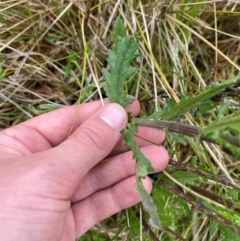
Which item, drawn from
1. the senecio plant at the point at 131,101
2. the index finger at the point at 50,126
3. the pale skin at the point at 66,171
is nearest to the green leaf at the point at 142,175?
the senecio plant at the point at 131,101

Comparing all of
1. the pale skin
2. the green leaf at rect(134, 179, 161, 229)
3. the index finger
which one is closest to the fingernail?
the pale skin

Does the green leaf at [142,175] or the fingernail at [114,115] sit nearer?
the green leaf at [142,175]

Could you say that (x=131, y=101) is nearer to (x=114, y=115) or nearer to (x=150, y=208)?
(x=114, y=115)

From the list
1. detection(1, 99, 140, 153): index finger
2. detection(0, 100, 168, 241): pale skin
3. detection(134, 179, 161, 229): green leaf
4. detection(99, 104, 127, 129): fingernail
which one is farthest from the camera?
detection(1, 99, 140, 153): index finger

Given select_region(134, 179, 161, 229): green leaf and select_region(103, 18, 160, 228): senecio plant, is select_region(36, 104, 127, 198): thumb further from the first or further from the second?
select_region(134, 179, 161, 229): green leaf

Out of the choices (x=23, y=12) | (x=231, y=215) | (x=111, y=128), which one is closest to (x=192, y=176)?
(x=231, y=215)

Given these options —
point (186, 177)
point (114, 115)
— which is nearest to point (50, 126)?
point (114, 115)

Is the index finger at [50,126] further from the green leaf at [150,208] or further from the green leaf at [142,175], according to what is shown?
the green leaf at [150,208]
